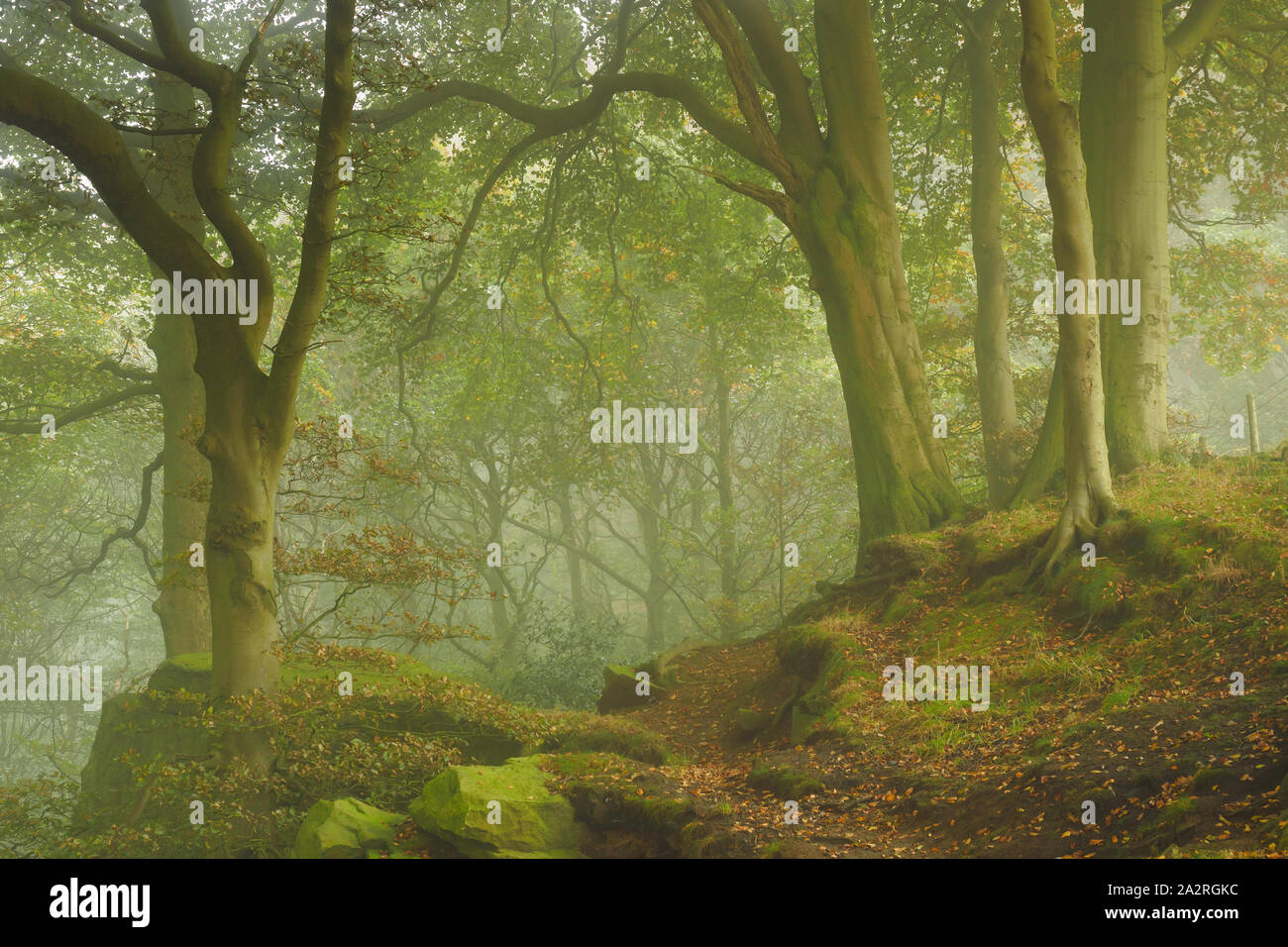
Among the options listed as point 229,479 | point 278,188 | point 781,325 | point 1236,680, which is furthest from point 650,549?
point 1236,680

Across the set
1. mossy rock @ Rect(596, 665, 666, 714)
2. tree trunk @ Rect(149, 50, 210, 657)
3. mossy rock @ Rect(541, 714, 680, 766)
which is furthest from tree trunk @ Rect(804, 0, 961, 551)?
tree trunk @ Rect(149, 50, 210, 657)

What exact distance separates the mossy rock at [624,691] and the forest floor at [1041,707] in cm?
113

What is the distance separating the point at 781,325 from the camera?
1916 cm

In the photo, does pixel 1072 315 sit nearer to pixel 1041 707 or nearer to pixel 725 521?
pixel 1041 707

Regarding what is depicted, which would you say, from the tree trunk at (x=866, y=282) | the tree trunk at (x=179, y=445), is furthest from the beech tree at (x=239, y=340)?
the tree trunk at (x=866, y=282)

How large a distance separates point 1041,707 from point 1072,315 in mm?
3448

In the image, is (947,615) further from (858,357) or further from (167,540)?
(167,540)

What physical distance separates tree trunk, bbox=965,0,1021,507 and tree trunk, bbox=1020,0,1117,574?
222 inches

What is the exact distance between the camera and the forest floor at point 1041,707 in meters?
4.63

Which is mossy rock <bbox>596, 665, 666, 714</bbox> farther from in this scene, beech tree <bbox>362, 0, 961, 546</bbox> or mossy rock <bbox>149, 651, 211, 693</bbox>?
mossy rock <bbox>149, 651, 211, 693</bbox>

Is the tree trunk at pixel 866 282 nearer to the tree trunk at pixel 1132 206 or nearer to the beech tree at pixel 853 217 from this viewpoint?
the beech tree at pixel 853 217

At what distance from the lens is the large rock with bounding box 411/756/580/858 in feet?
18.5

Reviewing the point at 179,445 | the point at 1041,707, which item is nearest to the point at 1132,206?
Answer: the point at 1041,707

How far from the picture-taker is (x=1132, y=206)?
10039 millimetres
